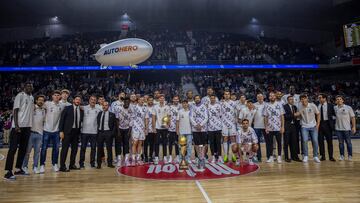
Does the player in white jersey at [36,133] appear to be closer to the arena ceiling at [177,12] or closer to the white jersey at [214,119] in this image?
the white jersey at [214,119]

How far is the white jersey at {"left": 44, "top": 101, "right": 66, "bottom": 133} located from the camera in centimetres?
A: 627

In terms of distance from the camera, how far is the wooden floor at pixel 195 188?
12.8 ft

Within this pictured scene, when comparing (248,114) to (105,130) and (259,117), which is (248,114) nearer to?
(259,117)

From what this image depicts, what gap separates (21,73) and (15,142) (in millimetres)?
19914


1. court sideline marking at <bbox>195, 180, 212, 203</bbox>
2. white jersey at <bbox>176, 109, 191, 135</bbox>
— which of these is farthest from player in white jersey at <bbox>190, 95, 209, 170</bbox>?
court sideline marking at <bbox>195, 180, 212, 203</bbox>

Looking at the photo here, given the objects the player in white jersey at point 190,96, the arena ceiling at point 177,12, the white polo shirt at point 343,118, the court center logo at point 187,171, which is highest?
the arena ceiling at point 177,12

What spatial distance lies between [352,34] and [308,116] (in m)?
10.0

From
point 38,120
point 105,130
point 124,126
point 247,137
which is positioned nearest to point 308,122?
point 247,137

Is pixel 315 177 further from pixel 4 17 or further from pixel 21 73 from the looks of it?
pixel 4 17

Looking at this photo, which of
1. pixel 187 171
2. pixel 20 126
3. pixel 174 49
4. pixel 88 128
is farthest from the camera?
pixel 174 49

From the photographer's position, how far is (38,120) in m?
6.04

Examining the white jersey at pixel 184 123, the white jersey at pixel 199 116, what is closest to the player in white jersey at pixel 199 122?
the white jersey at pixel 199 116

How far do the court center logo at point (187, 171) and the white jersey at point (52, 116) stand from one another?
70.9 inches

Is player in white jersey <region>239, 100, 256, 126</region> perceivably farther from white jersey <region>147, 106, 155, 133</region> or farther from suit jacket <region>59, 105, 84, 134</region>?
suit jacket <region>59, 105, 84, 134</region>
